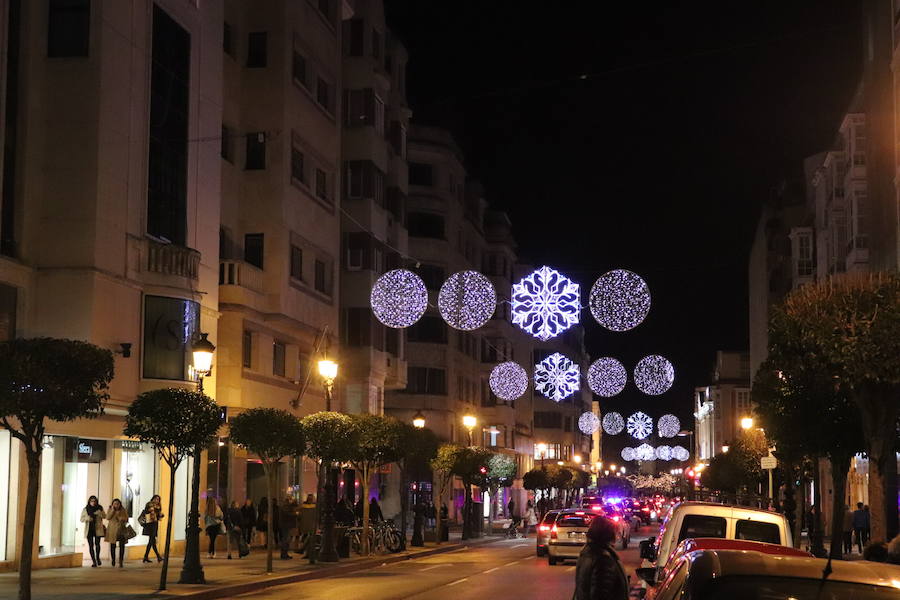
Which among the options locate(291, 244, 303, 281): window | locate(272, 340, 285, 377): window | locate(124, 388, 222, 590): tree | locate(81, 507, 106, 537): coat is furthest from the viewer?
locate(291, 244, 303, 281): window

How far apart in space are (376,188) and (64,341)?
3216cm

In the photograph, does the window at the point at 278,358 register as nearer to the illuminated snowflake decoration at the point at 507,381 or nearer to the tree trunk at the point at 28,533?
the tree trunk at the point at 28,533

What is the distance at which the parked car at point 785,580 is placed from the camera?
596cm

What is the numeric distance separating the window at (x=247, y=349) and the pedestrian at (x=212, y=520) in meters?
5.59

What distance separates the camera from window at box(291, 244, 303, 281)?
147 feet

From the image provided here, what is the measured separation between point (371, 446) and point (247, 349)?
16.6ft

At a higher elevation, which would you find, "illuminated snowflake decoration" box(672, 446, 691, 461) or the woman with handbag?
"illuminated snowflake decoration" box(672, 446, 691, 461)

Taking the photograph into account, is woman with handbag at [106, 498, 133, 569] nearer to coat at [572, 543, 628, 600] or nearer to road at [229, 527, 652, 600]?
road at [229, 527, 652, 600]

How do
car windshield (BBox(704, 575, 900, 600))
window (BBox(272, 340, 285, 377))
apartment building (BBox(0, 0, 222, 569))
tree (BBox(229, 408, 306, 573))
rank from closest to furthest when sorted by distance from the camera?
car windshield (BBox(704, 575, 900, 600))
apartment building (BBox(0, 0, 222, 569))
tree (BBox(229, 408, 306, 573))
window (BBox(272, 340, 285, 377))

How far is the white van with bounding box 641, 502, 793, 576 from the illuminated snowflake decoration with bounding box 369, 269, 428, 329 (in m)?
26.8

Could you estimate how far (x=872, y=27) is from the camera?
46.3 meters

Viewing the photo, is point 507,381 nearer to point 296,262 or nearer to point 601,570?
point 296,262

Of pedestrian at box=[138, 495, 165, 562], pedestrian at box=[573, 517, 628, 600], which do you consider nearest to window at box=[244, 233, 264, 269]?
pedestrian at box=[138, 495, 165, 562]

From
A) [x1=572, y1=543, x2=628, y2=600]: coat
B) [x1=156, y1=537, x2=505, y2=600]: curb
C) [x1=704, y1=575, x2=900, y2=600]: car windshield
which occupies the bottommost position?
[x1=156, y1=537, x2=505, y2=600]: curb
